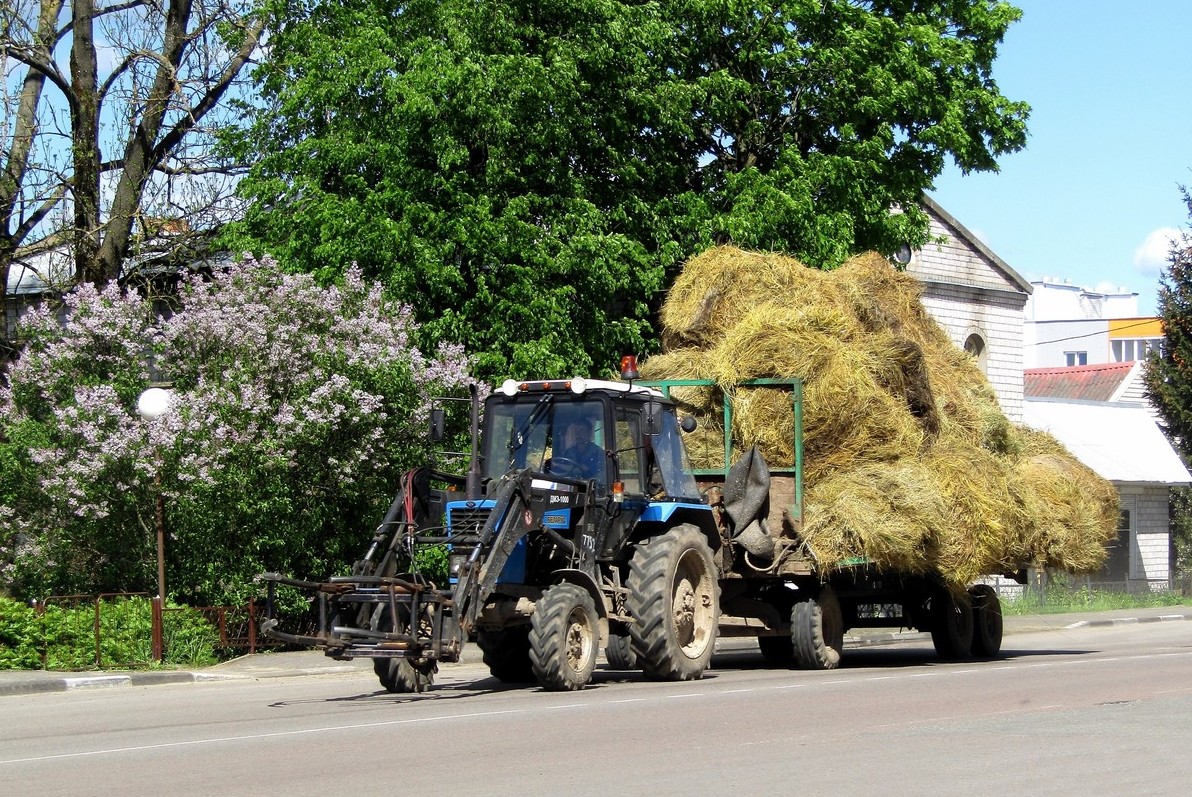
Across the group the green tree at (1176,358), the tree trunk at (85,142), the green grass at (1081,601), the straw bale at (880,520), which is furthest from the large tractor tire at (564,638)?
the green tree at (1176,358)

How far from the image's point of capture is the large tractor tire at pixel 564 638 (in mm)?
12938

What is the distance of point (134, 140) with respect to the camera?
26.0 meters

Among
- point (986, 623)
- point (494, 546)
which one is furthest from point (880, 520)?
point (494, 546)

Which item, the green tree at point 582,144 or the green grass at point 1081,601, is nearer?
the green tree at point 582,144

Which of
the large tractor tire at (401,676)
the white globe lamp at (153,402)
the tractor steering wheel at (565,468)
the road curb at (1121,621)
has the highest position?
the white globe lamp at (153,402)

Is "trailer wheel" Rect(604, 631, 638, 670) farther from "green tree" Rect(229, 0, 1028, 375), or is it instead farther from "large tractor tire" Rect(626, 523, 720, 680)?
"green tree" Rect(229, 0, 1028, 375)

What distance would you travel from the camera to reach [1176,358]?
4178 cm

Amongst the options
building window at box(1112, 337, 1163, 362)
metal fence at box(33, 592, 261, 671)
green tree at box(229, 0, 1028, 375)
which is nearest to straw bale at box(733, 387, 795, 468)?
green tree at box(229, 0, 1028, 375)

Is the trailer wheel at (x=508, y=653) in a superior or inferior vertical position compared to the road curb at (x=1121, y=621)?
superior

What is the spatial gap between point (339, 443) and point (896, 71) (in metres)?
13.5

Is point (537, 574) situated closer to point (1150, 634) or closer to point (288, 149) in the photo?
point (288, 149)

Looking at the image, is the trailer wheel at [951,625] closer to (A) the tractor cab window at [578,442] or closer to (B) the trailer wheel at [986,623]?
(B) the trailer wheel at [986,623]

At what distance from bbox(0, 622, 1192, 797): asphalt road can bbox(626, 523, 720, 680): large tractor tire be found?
1.04 feet

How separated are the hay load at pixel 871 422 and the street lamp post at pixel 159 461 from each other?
20.0ft
